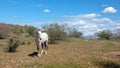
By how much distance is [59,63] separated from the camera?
17.5m

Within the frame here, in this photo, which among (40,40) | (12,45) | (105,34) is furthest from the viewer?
(105,34)

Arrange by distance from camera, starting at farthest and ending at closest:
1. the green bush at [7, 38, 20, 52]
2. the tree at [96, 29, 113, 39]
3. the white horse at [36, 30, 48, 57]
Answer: the tree at [96, 29, 113, 39]
the green bush at [7, 38, 20, 52]
the white horse at [36, 30, 48, 57]

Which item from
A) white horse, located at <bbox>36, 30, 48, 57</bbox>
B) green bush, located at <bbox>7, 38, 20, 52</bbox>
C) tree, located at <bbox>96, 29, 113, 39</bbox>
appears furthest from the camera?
tree, located at <bbox>96, 29, 113, 39</bbox>

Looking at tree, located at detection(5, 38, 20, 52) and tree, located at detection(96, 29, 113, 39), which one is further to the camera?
tree, located at detection(96, 29, 113, 39)

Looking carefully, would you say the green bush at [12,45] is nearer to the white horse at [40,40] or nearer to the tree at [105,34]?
the white horse at [40,40]

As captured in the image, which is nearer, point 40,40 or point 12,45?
point 40,40

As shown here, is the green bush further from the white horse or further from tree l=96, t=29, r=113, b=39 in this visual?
tree l=96, t=29, r=113, b=39

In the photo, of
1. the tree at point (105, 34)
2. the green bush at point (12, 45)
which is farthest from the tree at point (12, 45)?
the tree at point (105, 34)

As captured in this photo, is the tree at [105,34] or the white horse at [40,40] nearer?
the white horse at [40,40]

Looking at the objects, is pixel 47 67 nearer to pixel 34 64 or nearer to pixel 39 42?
pixel 34 64

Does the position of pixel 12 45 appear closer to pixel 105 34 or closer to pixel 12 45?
pixel 12 45

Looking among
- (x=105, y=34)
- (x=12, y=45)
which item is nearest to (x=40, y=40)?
(x=12, y=45)

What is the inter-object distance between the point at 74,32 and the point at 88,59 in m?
52.3

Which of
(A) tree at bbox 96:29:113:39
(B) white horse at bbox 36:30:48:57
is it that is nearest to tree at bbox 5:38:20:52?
(B) white horse at bbox 36:30:48:57
